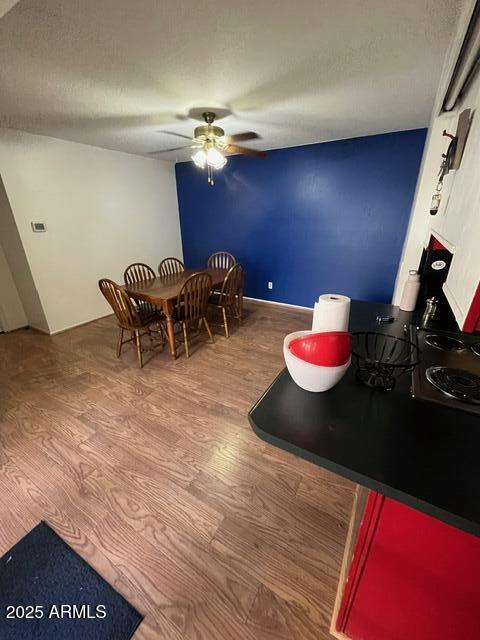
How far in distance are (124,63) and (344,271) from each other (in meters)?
3.01

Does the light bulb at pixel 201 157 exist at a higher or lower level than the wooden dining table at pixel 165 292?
higher

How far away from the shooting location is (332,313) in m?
1.10

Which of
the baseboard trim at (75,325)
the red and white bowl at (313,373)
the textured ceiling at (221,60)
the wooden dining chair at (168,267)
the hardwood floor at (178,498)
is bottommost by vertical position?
the hardwood floor at (178,498)

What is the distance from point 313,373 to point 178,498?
42.9 inches

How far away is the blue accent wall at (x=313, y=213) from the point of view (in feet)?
9.57

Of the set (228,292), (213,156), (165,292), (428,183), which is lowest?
(228,292)

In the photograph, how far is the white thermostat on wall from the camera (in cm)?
277

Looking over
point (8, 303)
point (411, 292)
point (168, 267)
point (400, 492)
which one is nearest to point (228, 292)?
point (168, 267)

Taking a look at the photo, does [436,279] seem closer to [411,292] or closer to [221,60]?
[411,292]

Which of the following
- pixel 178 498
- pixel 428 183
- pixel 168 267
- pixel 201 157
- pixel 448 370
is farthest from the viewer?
pixel 168 267

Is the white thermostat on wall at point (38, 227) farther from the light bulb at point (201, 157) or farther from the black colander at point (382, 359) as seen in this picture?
the black colander at point (382, 359)

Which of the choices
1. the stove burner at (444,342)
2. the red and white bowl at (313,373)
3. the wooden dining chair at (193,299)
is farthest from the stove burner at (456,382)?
the wooden dining chair at (193,299)

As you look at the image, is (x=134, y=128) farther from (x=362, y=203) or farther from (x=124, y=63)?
(x=362, y=203)

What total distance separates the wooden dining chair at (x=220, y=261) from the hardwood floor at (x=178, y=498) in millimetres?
1925
